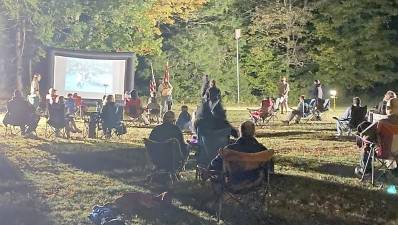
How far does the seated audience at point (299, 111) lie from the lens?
9.12 meters

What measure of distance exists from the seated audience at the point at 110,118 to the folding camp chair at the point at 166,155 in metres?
2.32

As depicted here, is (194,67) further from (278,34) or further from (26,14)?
(26,14)

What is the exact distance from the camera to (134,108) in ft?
28.0

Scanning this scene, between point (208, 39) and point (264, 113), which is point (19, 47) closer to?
point (208, 39)

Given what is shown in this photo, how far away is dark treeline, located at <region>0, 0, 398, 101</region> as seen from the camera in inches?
360

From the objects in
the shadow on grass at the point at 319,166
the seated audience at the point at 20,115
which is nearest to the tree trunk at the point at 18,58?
the seated audience at the point at 20,115

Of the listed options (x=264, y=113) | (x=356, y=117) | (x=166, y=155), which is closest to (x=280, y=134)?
(x=264, y=113)

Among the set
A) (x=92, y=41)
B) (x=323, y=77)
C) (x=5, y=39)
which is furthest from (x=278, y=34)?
(x=5, y=39)

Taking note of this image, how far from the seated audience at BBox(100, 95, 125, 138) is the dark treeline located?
2.13 meters

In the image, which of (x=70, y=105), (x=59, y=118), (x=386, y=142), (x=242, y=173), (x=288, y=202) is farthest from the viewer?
(x=70, y=105)

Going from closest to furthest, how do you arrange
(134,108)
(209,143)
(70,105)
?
(209,143), (70,105), (134,108)

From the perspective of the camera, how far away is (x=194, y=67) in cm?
972

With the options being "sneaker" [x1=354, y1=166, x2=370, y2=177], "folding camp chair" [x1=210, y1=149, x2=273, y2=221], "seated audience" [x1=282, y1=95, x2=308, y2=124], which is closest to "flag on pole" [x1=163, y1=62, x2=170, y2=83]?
"seated audience" [x1=282, y1=95, x2=308, y2=124]

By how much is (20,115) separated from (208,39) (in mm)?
3291
